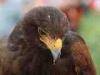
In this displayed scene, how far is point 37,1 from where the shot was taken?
8.27m

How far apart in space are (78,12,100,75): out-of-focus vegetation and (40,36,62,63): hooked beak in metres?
2.46

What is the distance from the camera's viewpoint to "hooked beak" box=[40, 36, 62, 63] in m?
3.98

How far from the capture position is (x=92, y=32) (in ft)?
24.8

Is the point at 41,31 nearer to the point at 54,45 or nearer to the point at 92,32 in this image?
the point at 54,45

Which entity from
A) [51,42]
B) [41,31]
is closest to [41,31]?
[41,31]

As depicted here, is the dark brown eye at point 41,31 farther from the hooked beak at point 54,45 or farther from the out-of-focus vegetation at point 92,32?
the out-of-focus vegetation at point 92,32

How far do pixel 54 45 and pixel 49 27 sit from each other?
5.2 inches

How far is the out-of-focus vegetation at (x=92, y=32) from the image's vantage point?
6.89 metres

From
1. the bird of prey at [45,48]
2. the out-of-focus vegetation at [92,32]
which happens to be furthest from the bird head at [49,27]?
the out-of-focus vegetation at [92,32]

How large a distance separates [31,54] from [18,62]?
0.12 metres

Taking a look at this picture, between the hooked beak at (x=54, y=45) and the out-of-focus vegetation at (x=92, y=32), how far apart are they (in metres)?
2.46

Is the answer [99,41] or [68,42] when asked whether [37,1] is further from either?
[68,42]

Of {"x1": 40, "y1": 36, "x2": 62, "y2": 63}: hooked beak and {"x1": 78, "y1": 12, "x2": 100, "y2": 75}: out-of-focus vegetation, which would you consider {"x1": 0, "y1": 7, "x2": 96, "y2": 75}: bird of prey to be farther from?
{"x1": 78, "y1": 12, "x2": 100, "y2": 75}: out-of-focus vegetation

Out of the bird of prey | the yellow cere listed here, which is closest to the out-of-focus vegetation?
the bird of prey
